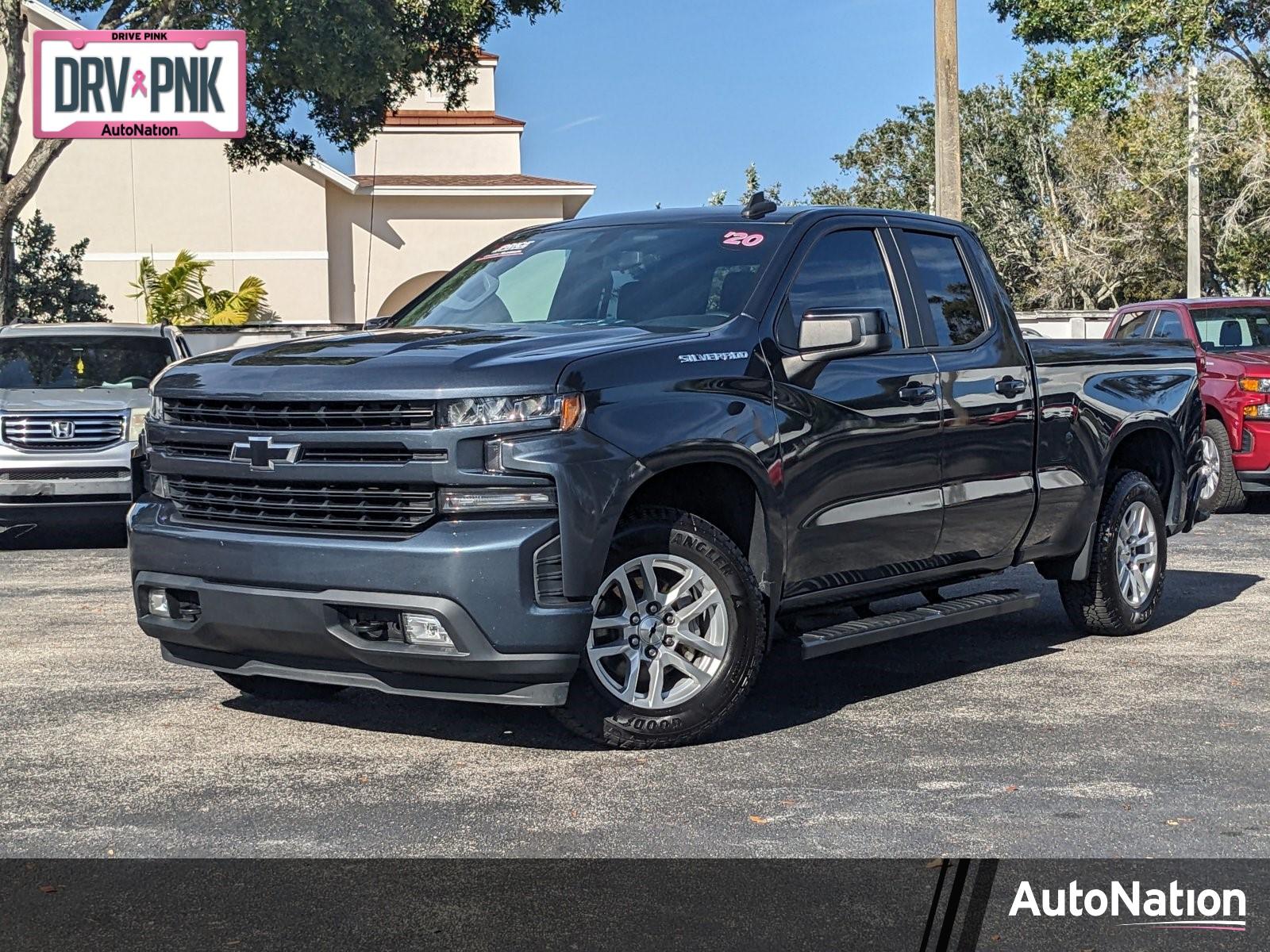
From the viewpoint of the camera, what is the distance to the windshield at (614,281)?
6.87 metres

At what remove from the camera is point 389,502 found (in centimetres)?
582

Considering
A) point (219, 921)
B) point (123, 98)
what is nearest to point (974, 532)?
point (219, 921)

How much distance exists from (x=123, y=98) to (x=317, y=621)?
1829 cm

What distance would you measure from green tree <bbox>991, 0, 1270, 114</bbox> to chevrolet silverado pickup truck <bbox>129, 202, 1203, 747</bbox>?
1780cm

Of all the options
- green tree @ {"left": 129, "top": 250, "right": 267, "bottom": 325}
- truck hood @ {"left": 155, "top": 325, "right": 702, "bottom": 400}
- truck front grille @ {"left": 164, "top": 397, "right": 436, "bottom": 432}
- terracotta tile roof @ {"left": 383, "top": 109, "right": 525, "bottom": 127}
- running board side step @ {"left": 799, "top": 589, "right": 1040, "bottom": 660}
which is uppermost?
terracotta tile roof @ {"left": 383, "top": 109, "right": 525, "bottom": 127}

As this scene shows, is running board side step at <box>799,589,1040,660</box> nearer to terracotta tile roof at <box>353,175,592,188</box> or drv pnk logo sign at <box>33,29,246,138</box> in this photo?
drv pnk logo sign at <box>33,29,246,138</box>

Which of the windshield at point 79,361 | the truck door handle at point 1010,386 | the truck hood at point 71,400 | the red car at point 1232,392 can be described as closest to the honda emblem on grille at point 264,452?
the truck door handle at point 1010,386

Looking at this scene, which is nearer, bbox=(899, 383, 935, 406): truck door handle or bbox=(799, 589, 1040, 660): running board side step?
bbox=(799, 589, 1040, 660): running board side step

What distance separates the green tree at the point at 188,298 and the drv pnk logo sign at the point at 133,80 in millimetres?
10886

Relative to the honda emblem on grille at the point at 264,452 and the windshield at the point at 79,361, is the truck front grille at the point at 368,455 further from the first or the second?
the windshield at the point at 79,361

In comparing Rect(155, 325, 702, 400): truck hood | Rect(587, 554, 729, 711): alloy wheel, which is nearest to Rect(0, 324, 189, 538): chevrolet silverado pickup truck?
Rect(155, 325, 702, 400): truck hood

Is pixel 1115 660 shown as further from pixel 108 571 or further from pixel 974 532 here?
pixel 108 571

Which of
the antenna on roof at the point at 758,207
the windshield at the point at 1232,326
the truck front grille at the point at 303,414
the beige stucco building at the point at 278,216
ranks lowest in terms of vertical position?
the truck front grille at the point at 303,414

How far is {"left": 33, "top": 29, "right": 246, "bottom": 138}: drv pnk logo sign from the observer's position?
2189cm
